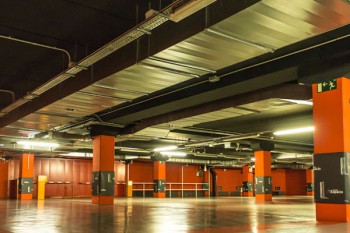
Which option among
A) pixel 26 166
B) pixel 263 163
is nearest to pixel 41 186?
pixel 26 166

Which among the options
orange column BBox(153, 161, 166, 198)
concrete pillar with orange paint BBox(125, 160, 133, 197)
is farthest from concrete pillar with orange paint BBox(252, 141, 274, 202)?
concrete pillar with orange paint BBox(125, 160, 133, 197)

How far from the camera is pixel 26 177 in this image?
2505cm

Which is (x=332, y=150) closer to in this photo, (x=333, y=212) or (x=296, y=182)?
(x=333, y=212)

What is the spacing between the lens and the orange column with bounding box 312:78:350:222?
8.22m

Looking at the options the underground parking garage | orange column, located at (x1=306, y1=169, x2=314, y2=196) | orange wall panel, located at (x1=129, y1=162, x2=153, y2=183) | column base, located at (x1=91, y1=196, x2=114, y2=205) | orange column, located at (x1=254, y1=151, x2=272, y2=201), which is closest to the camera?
the underground parking garage

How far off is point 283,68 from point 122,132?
925 cm

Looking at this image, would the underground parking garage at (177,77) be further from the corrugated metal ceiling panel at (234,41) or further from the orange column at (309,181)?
the orange column at (309,181)

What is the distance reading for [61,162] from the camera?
29047 mm

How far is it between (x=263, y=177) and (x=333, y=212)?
44.5ft

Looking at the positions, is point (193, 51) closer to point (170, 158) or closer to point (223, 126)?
point (223, 126)

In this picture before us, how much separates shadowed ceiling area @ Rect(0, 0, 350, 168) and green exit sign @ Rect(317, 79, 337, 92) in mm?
397

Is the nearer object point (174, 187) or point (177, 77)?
point (177, 77)

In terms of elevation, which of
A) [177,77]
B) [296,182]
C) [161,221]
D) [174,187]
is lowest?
[296,182]

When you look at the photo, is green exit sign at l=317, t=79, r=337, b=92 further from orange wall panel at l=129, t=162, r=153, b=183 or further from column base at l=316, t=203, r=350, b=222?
orange wall panel at l=129, t=162, r=153, b=183
